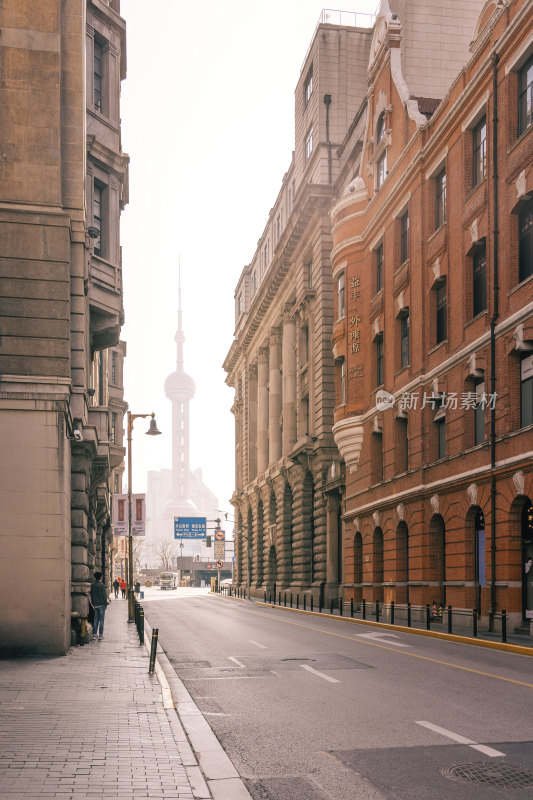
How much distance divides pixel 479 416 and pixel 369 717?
65.9 feet

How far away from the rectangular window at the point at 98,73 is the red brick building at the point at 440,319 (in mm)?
12444

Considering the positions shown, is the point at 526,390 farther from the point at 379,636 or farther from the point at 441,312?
the point at 441,312

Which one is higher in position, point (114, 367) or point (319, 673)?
point (114, 367)

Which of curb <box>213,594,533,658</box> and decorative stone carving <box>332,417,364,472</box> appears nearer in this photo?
curb <box>213,594,533,658</box>

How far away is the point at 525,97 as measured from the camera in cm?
2828

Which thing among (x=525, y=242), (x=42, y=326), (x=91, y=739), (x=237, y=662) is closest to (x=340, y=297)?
(x=525, y=242)

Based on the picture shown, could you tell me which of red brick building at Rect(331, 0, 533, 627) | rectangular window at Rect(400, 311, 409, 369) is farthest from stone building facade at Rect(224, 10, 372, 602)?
rectangular window at Rect(400, 311, 409, 369)

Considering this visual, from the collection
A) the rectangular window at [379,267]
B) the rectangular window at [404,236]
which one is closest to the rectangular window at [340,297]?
the rectangular window at [379,267]

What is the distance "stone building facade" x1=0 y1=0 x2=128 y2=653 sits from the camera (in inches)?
811

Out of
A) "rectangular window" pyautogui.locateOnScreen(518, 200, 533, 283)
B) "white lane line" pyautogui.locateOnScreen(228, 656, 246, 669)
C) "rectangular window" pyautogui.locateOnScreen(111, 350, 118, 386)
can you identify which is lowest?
"white lane line" pyautogui.locateOnScreen(228, 656, 246, 669)

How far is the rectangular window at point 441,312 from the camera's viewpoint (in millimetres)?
35375

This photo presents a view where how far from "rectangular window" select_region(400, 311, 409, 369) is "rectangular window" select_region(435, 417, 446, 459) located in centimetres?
448

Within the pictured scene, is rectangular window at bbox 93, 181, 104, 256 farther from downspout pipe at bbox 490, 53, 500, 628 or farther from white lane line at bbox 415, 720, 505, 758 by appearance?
white lane line at bbox 415, 720, 505, 758

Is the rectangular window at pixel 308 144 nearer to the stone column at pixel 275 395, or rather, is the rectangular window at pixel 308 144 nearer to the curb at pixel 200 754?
the stone column at pixel 275 395
